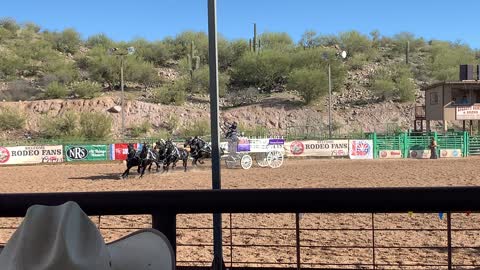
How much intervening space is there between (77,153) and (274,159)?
1355cm

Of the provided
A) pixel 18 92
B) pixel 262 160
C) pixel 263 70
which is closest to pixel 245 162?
pixel 262 160

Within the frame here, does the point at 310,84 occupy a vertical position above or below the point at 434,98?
above

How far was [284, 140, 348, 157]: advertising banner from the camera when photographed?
122 feet

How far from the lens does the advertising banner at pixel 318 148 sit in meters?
37.2

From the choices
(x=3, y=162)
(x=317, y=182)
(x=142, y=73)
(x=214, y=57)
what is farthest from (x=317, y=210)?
(x=142, y=73)

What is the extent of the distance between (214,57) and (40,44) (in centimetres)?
9361

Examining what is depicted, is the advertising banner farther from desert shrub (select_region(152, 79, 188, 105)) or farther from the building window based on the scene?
desert shrub (select_region(152, 79, 188, 105))

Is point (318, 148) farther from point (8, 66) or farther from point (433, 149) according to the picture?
point (8, 66)

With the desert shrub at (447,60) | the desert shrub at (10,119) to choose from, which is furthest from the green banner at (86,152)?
the desert shrub at (447,60)

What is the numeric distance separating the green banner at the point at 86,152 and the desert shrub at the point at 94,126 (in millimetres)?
16225

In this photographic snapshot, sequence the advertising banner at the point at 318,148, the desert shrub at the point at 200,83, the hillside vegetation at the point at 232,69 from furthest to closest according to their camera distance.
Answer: the desert shrub at the point at 200,83 < the hillside vegetation at the point at 232,69 < the advertising banner at the point at 318,148

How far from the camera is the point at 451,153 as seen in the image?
131 feet

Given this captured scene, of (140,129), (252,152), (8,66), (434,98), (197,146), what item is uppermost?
(8,66)

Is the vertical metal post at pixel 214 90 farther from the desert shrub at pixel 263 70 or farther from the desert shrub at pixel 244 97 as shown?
the desert shrub at pixel 263 70
